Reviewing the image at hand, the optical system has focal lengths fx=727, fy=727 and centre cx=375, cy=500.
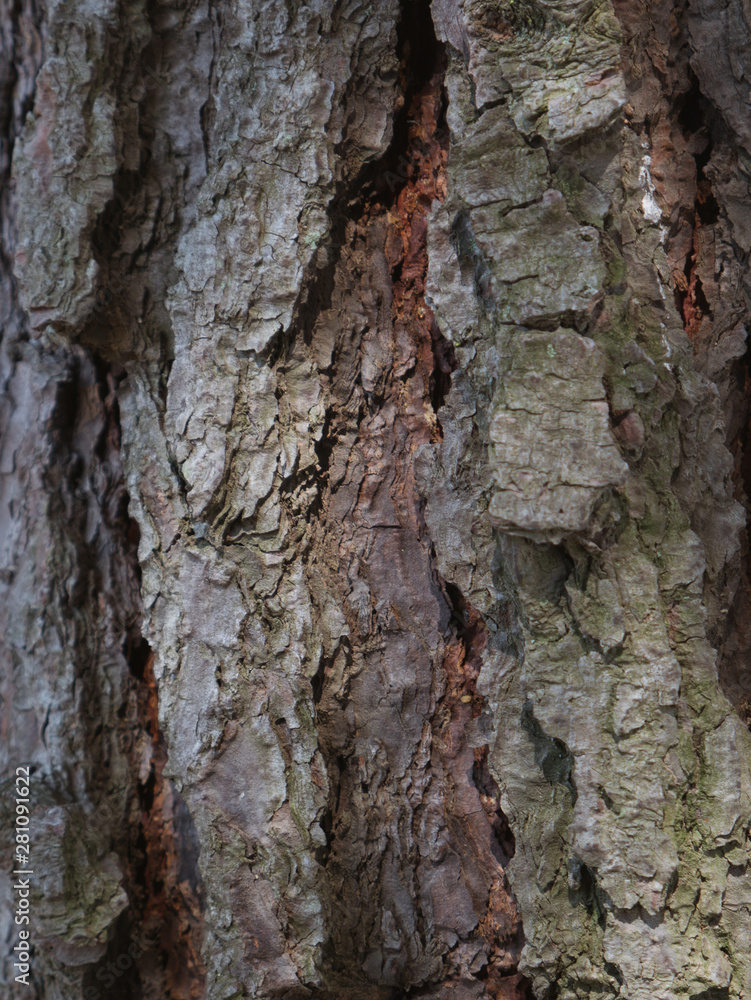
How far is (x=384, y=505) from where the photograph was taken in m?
1.09

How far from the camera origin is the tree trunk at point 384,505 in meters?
0.88

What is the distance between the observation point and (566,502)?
833 millimetres

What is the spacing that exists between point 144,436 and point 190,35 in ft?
2.11

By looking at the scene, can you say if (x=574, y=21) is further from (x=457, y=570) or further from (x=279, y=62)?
(x=457, y=570)

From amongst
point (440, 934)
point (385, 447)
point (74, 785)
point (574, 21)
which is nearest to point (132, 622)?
point (74, 785)
